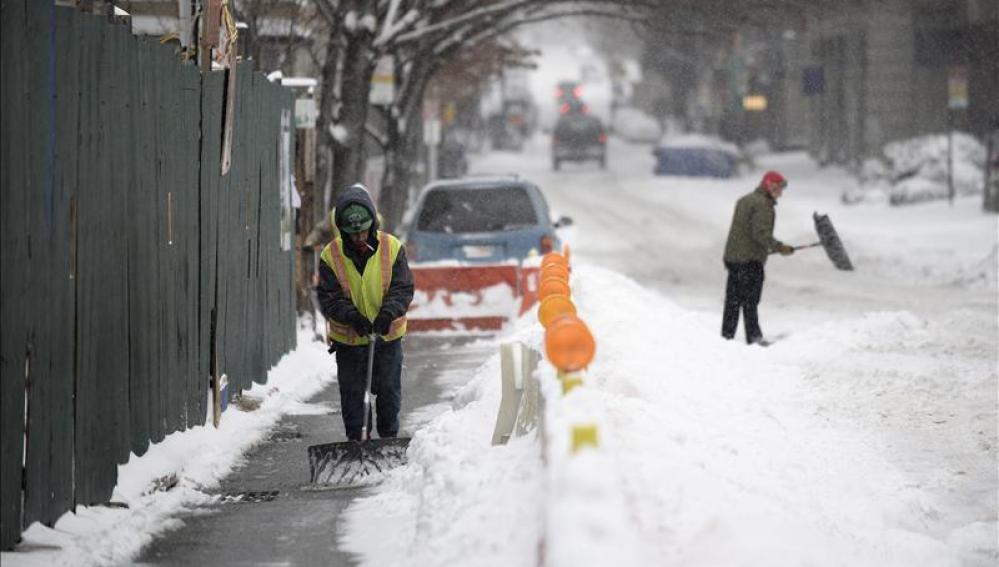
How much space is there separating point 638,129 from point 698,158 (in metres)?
30.8

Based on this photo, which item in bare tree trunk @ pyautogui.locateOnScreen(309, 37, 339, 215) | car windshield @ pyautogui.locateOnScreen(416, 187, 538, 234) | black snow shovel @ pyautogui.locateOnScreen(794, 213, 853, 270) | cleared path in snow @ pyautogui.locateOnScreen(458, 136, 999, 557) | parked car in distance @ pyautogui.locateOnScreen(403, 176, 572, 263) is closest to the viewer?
cleared path in snow @ pyautogui.locateOnScreen(458, 136, 999, 557)

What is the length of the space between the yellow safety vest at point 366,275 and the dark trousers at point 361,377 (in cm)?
19

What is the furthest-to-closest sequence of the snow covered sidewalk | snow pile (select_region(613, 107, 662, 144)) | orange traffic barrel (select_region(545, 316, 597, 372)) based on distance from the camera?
snow pile (select_region(613, 107, 662, 144)) < orange traffic barrel (select_region(545, 316, 597, 372)) < the snow covered sidewalk

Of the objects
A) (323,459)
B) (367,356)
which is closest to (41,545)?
(323,459)

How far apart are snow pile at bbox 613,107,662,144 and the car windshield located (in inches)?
2740

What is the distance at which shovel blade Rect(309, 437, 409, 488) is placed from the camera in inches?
361

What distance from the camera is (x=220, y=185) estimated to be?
11.3 meters

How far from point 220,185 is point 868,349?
20.6ft

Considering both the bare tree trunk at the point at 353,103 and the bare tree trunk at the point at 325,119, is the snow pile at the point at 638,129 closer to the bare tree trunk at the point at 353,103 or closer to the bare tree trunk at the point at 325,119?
the bare tree trunk at the point at 353,103

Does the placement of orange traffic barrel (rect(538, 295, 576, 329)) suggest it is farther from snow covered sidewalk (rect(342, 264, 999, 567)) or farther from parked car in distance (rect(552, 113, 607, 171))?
parked car in distance (rect(552, 113, 607, 171))

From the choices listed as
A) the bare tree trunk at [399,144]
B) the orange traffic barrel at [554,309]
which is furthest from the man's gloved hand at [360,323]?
the bare tree trunk at [399,144]

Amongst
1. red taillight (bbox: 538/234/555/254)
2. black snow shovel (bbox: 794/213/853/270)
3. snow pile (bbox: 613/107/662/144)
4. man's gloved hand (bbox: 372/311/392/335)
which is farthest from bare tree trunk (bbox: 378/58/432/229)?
snow pile (bbox: 613/107/662/144)

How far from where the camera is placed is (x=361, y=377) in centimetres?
984

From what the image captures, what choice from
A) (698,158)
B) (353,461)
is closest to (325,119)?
(353,461)
